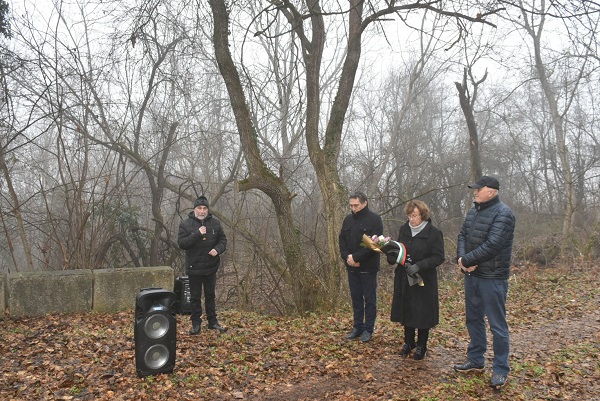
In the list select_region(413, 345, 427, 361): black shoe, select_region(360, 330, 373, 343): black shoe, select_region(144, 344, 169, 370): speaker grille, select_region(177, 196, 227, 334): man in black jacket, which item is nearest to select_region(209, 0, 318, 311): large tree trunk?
select_region(177, 196, 227, 334): man in black jacket

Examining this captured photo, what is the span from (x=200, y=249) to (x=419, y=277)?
2851 mm

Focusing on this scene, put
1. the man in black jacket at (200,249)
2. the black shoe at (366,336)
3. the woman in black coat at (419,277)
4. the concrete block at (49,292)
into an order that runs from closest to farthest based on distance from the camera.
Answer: the woman in black coat at (419,277) < the black shoe at (366,336) < the man in black jacket at (200,249) < the concrete block at (49,292)

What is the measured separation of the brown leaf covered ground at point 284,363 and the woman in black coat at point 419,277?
0.50m

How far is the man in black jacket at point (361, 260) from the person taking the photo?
20.5ft

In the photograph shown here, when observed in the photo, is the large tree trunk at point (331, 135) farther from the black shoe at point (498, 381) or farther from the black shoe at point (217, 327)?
the black shoe at point (498, 381)

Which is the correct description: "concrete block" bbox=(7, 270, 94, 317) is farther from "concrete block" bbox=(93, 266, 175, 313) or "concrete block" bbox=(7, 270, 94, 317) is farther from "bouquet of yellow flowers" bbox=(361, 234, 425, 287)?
"bouquet of yellow flowers" bbox=(361, 234, 425, 287)

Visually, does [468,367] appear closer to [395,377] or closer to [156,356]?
[395,377]

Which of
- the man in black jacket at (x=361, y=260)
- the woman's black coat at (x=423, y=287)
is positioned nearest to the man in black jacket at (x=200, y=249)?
→ the man in black jacket at (x=361, y=260)

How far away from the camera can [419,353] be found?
5.66 metres

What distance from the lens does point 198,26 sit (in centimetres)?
1006

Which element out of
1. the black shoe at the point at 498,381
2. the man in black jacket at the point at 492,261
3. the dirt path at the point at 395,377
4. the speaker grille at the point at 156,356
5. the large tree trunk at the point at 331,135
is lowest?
the dirt path at the point at 395,377

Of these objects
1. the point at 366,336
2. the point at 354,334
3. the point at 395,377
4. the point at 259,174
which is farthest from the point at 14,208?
the point at 395,377

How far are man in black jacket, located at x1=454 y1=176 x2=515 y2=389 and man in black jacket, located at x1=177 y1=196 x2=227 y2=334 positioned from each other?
10.6 feet

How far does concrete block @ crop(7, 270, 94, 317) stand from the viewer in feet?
26.3
